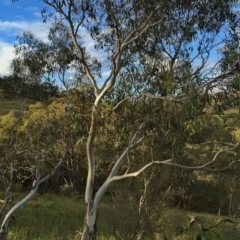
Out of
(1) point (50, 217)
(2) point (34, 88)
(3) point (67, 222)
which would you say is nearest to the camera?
(2) point (34, 88)

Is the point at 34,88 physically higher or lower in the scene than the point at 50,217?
higher

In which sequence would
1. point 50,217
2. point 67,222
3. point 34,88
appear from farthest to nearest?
point 50,217
point 67,222
point 34,88

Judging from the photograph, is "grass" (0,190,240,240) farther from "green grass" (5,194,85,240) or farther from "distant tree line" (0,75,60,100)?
"distant tree line" (0,75,60,100)

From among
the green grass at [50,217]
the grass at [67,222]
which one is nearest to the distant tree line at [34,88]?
the grass at [67,222]

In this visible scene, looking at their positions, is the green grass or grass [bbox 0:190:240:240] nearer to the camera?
grass [bbox 0:190:240:240]

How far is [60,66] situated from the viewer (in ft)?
27.1

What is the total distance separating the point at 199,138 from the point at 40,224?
5.12m

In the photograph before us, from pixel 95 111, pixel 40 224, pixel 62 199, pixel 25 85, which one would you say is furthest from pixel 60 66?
pixel 62 199

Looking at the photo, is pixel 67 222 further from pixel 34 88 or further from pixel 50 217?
pixel 34 88

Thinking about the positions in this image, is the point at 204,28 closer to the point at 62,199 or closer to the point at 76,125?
the point at 76,125

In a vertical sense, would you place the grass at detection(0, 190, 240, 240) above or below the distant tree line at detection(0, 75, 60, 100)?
below

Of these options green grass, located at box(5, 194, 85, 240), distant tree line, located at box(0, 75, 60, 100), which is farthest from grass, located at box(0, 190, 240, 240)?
distant tree line, located at box(0, 75, 60, 100)

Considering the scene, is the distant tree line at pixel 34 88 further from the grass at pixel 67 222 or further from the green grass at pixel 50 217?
the green grass at pixel 50 217

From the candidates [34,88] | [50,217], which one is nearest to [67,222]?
[50,217]
